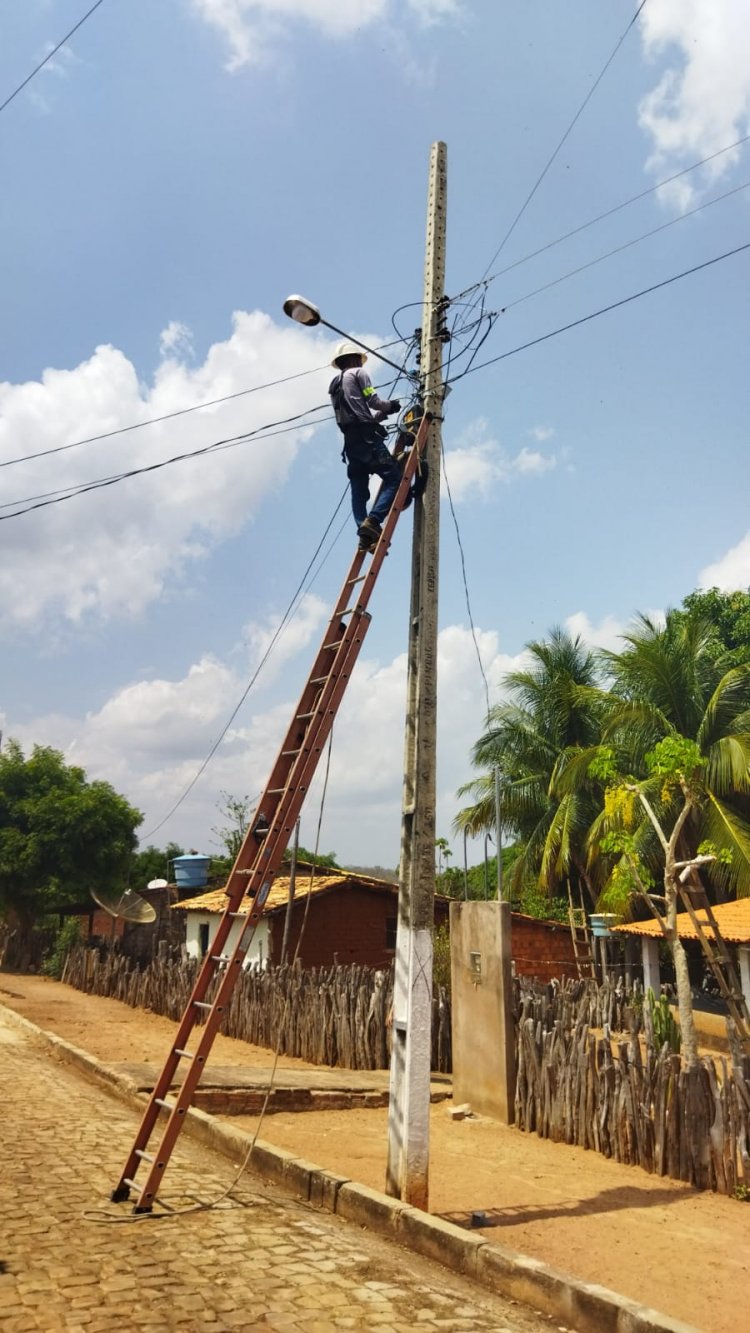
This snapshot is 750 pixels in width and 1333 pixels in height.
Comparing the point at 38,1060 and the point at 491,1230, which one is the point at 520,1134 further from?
the point at 38,1060

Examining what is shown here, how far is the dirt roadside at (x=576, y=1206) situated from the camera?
5676mm

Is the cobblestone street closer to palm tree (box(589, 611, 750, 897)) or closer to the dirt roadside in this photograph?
the dirt roadside

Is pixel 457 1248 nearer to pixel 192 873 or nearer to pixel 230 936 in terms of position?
pixel 230 936

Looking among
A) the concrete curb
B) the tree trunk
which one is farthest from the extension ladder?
the tree trunk

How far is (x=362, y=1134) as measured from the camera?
9.84m

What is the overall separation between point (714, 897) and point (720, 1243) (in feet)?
62.2

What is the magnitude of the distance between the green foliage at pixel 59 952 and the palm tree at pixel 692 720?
49.4 feet

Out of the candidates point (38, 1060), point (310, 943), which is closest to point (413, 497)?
point (38, 1060)

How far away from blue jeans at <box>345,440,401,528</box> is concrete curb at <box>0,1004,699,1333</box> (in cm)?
475

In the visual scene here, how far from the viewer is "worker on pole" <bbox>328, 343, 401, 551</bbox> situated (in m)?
7.61

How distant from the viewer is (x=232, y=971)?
633 cm

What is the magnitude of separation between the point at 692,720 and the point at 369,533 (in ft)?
59.2

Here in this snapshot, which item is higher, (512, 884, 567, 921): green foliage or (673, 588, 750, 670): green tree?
(673, 588, 750, 670): green tree

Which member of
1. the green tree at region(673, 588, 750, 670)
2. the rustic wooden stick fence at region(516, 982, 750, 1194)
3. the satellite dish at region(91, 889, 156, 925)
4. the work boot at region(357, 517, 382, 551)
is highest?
the green tree at region(673, 588, 750, 670)
